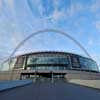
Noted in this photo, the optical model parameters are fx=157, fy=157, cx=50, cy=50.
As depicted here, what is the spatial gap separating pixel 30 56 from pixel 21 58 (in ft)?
13.7

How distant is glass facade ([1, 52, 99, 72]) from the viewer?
6594 cm

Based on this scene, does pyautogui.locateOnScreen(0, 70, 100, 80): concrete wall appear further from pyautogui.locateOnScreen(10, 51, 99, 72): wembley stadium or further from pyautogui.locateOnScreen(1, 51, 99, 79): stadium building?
pyautogui.locateOnScreen(10, 51, 99, 72): wembley stadium

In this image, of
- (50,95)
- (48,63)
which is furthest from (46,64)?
(50,95)

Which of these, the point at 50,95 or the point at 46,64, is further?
the point at 46,64

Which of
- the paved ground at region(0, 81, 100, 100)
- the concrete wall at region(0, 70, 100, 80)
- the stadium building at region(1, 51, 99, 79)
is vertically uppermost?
the stadium building at region(1, 51, 99, 79)

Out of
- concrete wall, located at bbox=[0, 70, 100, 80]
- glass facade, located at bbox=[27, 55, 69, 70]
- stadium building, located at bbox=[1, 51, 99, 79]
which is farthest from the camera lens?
glass facade, located at bbox=[27, 55, 69, 70]

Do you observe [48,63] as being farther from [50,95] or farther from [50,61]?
[50,95]

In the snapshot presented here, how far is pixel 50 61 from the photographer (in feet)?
221

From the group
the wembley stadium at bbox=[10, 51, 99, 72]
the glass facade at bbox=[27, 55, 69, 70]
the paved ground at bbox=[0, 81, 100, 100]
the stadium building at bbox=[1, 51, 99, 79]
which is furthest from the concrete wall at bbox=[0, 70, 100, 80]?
the paved ground at bbox=[0, 81, 100, 100]

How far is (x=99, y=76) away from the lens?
6475cm

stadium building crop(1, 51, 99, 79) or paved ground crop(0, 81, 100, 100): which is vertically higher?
stadium building crop(1, 51, 99, 79)

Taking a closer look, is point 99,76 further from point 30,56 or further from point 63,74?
point 30,56

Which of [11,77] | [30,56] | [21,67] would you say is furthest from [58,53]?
[11,77]

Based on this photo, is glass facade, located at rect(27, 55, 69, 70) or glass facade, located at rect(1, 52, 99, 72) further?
glass facade, located at rect(1, 52, 99, 72)
